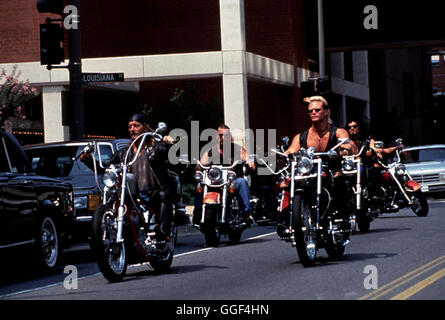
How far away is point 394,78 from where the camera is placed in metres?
61.3

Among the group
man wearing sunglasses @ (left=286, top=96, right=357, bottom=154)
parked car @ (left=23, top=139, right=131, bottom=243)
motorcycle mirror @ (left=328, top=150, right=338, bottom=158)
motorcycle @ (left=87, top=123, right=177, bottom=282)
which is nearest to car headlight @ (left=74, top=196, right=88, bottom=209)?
parked car @ (left=23, top=139, right=131, bottom=243)

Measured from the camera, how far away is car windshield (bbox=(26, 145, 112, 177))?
15.4 meters

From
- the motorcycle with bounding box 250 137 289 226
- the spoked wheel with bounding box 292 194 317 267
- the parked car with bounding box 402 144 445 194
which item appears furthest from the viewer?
the parked car with bounding box 402 144 445 194

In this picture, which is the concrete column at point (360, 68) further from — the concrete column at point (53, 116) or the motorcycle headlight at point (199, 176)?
the motorcycle headlight at point (199, 176)

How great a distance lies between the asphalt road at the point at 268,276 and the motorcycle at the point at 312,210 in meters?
0.23

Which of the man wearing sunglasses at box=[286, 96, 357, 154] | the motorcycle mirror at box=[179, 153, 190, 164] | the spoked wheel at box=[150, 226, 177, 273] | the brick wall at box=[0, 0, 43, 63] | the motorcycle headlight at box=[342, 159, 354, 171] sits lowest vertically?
the spoked wheel at box=[150, 226, 177, 273]

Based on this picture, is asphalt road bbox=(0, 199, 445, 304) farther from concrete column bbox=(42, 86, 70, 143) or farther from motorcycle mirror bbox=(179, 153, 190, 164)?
concrete column bbox=(42, 86, 70, 143)

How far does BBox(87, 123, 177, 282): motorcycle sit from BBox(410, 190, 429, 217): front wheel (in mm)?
9256

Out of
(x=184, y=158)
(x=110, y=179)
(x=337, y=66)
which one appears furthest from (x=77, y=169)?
(x=337, y=66)

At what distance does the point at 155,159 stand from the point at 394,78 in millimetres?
51132

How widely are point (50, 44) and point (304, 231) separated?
7426mm

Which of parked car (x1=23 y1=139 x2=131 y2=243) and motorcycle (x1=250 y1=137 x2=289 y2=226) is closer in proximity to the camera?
parked car (x1=23 y1=139 x2=131 y2=243)
